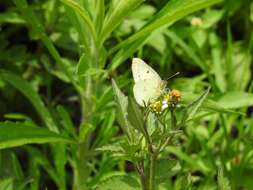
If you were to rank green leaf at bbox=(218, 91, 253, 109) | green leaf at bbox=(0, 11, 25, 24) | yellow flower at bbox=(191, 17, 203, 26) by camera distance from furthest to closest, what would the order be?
yellow flower at bbox=(191, 17, 203, 26), green leaf at bbox=(0, 11, 25, 24), green leaf at bbox=(218, 91, 253, 109)

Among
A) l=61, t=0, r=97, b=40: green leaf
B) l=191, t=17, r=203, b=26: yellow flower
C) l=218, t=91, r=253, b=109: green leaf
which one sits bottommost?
l=218, t=91, r=253, b=109: green leaf

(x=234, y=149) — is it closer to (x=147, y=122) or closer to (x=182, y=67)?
(x=182, y=67)

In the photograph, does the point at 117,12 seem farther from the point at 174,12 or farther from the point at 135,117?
the point at 135,117

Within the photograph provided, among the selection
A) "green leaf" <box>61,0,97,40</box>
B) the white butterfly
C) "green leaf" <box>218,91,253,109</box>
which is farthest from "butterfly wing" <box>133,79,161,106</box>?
"green leaf" <box>218,91,253,109</box>

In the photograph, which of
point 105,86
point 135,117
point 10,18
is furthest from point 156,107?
point 10,18

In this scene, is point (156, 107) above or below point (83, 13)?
below

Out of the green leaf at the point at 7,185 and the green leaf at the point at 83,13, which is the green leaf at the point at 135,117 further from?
the green leaf at the point at 7,185

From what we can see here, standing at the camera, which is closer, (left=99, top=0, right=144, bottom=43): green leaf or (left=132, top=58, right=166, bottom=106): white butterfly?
(left=132, top=58, right=166, bottom=106): white butterfly

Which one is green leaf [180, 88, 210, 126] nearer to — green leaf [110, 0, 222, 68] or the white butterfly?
the white butterfly
